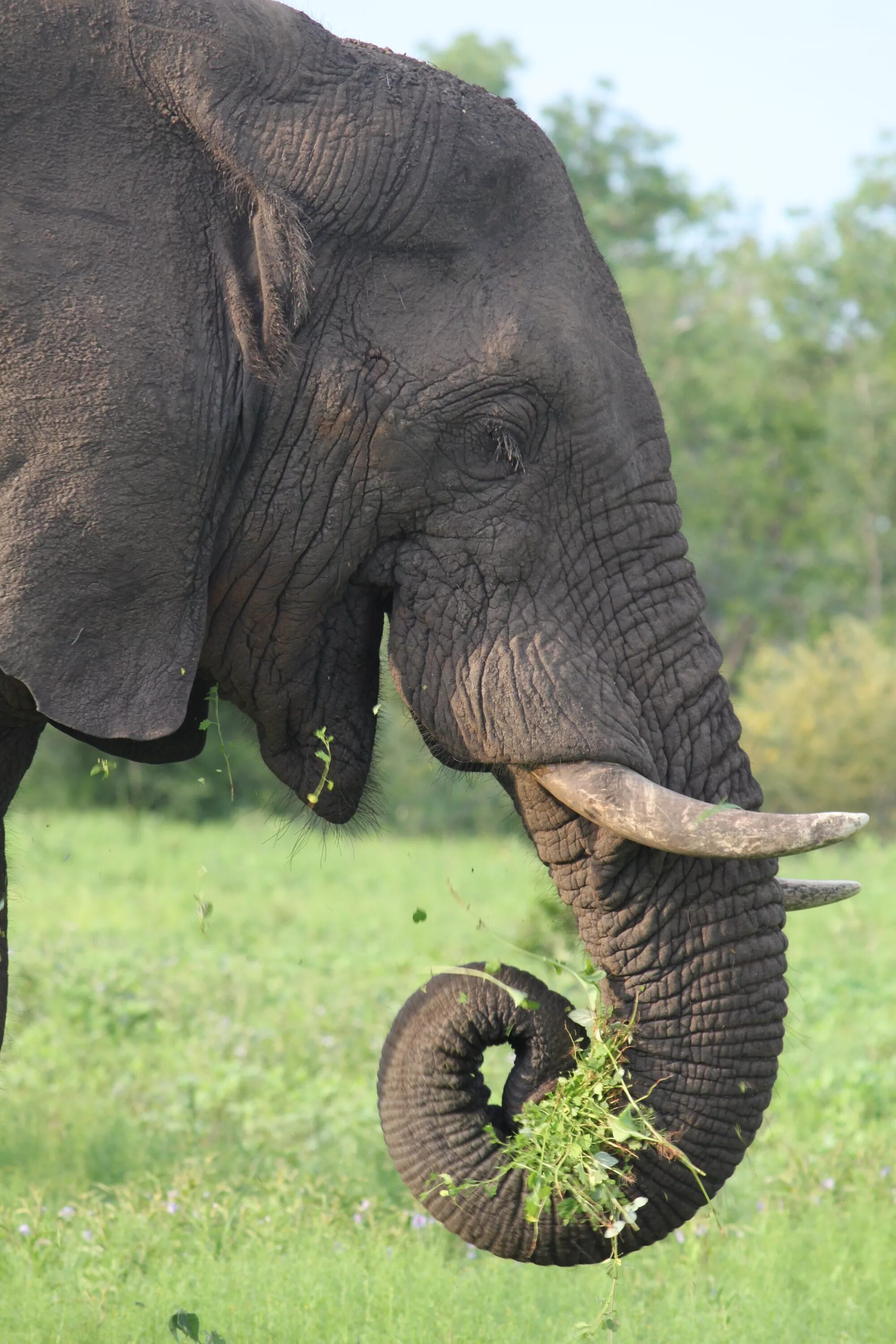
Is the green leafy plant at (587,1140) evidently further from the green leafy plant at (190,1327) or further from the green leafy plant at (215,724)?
the green leafy plant at (190,1327)

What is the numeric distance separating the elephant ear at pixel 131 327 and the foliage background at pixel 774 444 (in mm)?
21837

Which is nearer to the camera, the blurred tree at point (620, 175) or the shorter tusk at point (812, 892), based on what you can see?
the shorter tusk at point (812, 892)

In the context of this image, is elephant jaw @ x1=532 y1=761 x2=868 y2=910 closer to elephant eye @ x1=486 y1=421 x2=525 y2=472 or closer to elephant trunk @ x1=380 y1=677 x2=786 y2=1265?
elephant trunk @ x1=380 y1=677 x2=786 y2=1265

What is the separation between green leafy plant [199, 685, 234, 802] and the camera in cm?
346

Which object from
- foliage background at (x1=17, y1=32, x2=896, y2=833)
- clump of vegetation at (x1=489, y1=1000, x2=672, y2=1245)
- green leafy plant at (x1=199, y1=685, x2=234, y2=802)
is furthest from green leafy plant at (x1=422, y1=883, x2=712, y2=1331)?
foliage background at (x1=17, y1=32, x2=896, y2=833)

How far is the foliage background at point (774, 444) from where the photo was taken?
26266 millimetres

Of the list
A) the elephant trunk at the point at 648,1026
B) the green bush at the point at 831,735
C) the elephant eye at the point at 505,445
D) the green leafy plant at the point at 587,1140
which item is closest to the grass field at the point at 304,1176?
the elephant trunk at the point at 648,1026

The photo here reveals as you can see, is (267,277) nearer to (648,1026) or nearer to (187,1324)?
(648,1026)

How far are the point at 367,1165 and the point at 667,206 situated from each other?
48.2 m

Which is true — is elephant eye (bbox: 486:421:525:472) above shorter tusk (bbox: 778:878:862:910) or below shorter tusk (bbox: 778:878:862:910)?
above

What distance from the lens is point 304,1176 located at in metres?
5.57

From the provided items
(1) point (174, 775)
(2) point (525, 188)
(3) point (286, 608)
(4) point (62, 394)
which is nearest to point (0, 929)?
(3) point (286, 608)

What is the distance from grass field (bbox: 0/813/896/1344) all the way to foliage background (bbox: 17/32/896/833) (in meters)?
15.1

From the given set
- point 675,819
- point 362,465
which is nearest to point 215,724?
point 362,465
